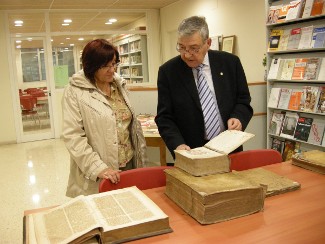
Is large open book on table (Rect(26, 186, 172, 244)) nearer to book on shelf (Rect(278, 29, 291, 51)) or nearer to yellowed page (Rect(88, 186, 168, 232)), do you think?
yellowed page (Rect(88, 186, 168, 232))

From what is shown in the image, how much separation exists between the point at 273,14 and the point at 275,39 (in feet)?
1.06

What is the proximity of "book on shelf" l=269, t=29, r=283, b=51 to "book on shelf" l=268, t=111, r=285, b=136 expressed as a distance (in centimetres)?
88

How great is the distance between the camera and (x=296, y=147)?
4.57m

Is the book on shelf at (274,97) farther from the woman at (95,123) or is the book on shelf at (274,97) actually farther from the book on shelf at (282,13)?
the woman at (95,123)

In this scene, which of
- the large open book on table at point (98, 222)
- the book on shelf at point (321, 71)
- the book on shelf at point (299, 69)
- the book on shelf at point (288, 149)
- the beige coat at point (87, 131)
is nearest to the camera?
the large open book on table at point (98, 222)

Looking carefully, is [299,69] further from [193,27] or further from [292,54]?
[193,27]

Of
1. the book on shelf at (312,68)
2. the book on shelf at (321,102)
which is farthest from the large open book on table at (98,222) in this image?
the book on shelf at (312,68)

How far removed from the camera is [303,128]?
434 centimetres

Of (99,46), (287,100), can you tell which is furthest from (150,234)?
(287,100)

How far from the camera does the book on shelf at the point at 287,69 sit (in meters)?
4.40

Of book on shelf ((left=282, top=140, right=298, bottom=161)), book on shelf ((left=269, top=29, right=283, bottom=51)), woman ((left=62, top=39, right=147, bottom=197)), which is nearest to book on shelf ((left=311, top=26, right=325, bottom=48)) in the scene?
book on shelf ((left=269, top=29, right=283, bottom=51))

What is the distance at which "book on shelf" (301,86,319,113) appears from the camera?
4113mm

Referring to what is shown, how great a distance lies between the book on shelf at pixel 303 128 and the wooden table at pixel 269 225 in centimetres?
304

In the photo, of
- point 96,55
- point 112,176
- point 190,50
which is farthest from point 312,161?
point 96,55
